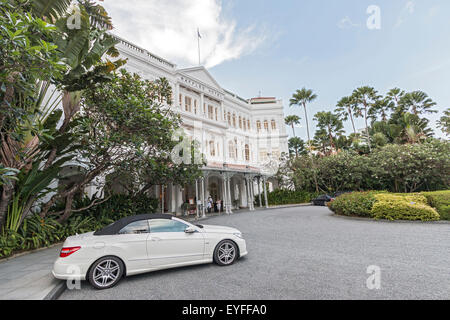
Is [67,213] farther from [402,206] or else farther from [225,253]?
[402,206]

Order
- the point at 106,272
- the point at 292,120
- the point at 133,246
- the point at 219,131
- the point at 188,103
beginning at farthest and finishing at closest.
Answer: the point at 292,120, the point at 219,131, the point at 188,103, the point at 133,246, the point at 106,272

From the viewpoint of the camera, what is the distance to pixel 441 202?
9469 millimetres

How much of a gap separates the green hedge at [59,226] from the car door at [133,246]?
16.3 ft

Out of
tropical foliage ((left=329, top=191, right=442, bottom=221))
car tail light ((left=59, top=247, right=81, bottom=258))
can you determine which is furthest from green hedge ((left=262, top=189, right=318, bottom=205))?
car tail light ((left=59, top=247, right=81, bottom=258))

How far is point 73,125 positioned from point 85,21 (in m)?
3.88

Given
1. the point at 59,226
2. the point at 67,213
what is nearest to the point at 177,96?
the point at 67,213

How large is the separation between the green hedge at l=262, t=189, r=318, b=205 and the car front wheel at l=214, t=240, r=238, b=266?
2088cm

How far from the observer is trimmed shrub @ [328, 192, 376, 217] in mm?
11156

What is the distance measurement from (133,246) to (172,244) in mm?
790

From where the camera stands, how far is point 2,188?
7.01 m

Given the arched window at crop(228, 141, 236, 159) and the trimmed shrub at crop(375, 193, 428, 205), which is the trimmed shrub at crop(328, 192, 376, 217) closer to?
the trimmed shrub at crop(375, 193, 428, 205)

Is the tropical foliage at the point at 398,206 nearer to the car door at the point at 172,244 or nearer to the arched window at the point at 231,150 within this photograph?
the car door at the point at 172,244

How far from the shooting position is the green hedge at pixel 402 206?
9359 millimetres

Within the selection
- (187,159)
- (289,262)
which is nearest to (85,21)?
(187,159)
